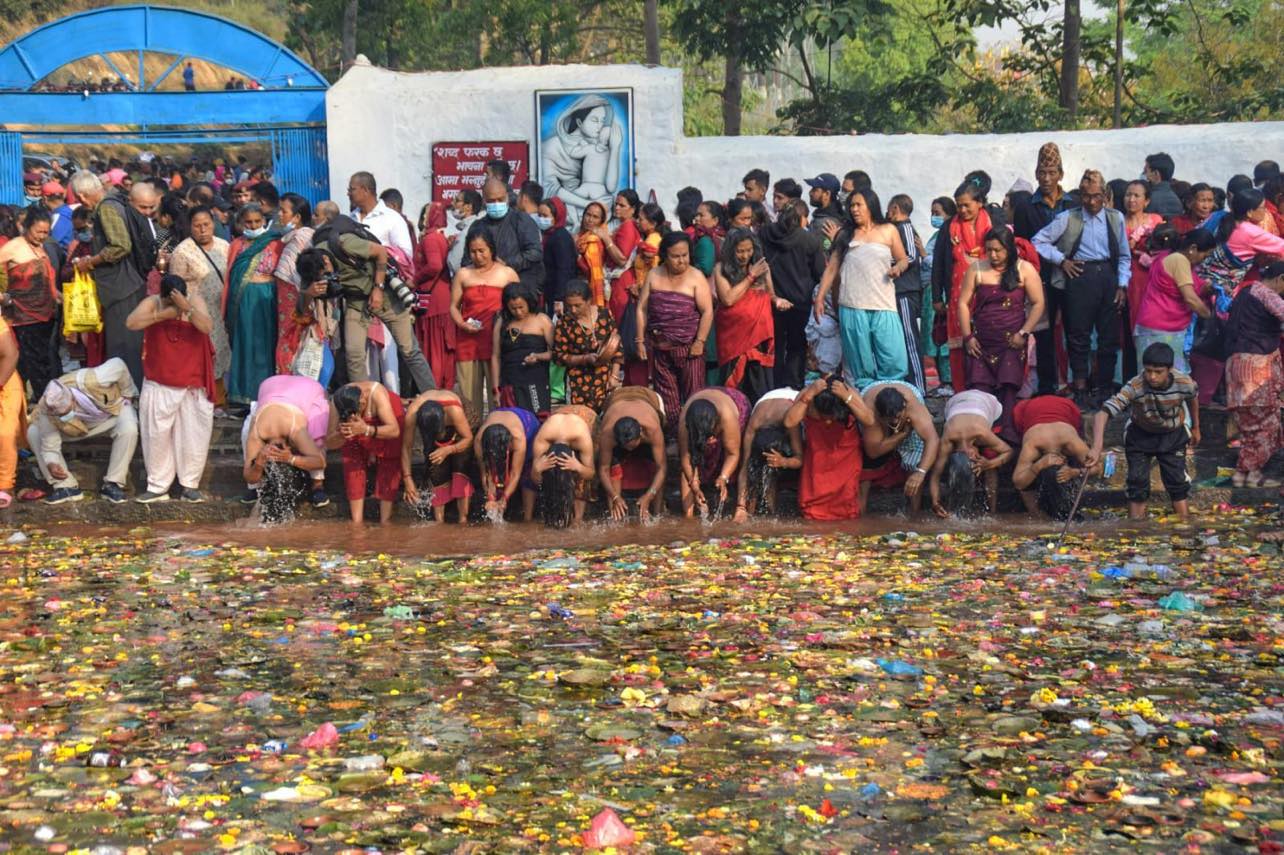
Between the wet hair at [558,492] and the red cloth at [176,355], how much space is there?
2612 mm

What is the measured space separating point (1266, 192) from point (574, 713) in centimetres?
764

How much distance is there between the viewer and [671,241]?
11727 millimetres

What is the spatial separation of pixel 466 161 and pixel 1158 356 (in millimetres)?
8036

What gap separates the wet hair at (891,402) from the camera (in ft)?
36.2

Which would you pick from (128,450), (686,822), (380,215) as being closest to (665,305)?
(380,215)

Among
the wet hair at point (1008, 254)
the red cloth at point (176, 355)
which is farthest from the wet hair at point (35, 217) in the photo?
the wet hair at point (1008, 254)

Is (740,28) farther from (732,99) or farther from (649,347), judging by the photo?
(649,347)

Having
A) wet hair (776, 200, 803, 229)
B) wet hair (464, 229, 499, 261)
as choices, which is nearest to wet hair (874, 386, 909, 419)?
wet hair (776, 200, 803, 229)

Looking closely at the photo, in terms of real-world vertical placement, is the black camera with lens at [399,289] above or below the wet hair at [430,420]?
above

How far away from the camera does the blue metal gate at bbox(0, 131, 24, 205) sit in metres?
17.2

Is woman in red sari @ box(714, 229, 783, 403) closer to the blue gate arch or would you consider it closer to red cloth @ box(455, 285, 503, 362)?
red cloth @ box(455, 285, 503, 362)

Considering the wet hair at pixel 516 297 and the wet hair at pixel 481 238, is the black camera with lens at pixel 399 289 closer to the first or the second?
the wet hair at pixel 481 238

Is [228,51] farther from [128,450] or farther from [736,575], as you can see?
[736,575]

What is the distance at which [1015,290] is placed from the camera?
11609 mm
